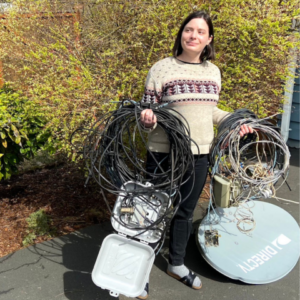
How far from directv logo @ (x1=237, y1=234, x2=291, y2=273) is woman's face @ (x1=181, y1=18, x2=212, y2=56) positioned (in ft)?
5.61

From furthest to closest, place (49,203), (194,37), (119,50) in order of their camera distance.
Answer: (49,203)
(119,50)
(194,37)

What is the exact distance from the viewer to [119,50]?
2801 millimetres

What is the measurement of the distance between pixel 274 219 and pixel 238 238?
0.44 meters

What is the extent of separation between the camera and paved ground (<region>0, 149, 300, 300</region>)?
2.30 meters

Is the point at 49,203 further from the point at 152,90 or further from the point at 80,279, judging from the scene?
the point at 152,90

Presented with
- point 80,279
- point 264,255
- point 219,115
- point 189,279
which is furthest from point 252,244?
point 80,279

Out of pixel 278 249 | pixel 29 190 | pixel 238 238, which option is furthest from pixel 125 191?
pixel 29 190

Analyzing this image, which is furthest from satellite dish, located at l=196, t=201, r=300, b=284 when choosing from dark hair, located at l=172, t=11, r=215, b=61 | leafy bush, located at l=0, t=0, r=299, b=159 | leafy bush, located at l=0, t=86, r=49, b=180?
leafy bush, located at l=0, t=86, r=49, b=180

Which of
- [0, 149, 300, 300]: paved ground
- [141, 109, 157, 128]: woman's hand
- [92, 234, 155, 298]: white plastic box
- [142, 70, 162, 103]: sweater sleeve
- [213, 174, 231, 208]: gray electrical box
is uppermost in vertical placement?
[142, 70, 162, 103]: sweater sleeve

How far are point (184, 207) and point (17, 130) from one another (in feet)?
5.65

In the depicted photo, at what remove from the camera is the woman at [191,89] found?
1.94m

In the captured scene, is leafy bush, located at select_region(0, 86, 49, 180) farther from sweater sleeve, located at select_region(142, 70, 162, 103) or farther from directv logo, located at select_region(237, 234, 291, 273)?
directv logo, located at select_region(237, 234, 291, 273)

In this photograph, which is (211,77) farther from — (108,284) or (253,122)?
(108,284)

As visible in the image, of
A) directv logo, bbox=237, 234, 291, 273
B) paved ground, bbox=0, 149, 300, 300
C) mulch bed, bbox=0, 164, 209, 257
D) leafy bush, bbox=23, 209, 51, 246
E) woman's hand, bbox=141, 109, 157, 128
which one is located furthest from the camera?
mulch bed, bbox=0, 164, 209, 257
